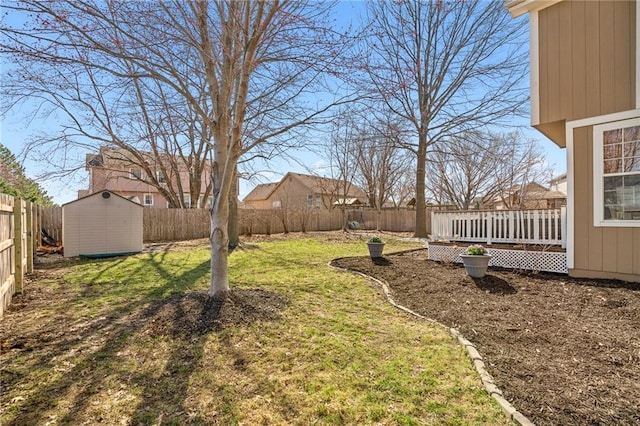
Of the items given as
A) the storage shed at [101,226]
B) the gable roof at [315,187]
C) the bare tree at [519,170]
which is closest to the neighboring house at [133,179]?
the storage shed at [101,226]

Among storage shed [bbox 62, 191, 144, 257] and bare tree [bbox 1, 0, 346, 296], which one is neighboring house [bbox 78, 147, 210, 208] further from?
bare tree [bbox 1, 0, 346, 296]

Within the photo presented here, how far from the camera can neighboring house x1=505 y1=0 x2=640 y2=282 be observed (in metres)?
5.29

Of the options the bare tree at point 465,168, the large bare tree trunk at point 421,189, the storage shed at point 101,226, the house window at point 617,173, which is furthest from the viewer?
the large bare tree trunk at point 421,189

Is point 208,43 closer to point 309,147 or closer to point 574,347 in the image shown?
point 309,147

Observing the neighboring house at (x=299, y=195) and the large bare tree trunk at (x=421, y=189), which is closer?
the large bare tree trunk at (x=421, y=189)

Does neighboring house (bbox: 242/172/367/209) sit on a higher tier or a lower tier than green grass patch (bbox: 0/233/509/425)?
higher

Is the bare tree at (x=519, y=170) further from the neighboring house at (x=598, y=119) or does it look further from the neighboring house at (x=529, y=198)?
the neighboring house at (x=598, y=119)

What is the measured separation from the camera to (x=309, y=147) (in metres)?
5.64

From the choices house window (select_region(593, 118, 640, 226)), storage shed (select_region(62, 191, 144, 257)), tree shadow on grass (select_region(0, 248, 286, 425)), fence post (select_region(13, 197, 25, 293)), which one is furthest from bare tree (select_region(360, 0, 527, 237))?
fence post (select_region(13, 197, 25, 293))

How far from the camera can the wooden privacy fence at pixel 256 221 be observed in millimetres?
11797

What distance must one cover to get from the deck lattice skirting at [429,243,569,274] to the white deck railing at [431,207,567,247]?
1.18ft

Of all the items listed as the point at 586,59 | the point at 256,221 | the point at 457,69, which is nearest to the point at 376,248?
the point at 586,59

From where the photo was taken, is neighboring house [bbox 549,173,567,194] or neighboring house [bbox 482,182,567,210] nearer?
neighboring house [bbox 482,182,567,210]

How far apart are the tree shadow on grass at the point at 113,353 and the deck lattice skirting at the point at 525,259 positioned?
483cm
